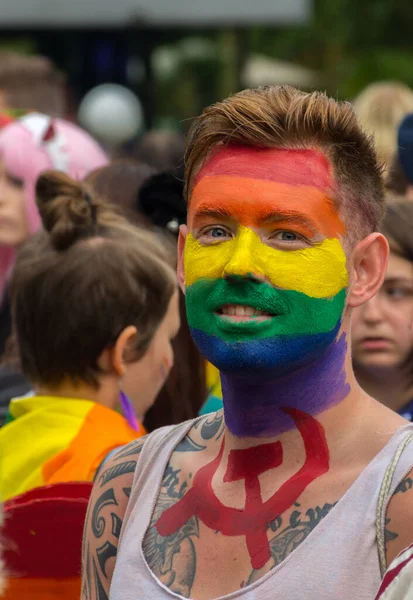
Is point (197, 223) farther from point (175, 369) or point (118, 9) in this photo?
point (118, 9)

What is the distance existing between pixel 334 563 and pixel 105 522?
1.99 ft

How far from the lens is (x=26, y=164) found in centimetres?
615

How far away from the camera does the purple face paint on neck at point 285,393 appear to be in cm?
238

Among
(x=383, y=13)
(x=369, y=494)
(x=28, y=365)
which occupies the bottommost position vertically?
(x=383, y=13)

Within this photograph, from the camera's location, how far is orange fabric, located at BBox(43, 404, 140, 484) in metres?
3.24

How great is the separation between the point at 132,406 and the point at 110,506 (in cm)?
112

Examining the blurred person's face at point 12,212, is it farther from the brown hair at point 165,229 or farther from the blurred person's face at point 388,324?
the blurred person's face at point 388,324

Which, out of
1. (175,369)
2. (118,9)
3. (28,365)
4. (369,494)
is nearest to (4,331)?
(175,369)

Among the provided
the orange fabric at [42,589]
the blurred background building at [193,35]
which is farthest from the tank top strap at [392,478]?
the blurred background building at [193,35]

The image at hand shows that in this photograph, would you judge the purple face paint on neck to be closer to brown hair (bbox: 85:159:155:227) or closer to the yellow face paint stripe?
the yellow face paint stripe

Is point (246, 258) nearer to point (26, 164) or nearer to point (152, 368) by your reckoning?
point (152, 368)

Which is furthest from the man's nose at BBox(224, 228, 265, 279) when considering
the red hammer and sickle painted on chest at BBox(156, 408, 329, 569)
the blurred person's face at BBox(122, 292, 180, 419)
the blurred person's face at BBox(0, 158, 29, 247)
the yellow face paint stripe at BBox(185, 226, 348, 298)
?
the blurred person's face at BBox(0, 158, 29, 247)

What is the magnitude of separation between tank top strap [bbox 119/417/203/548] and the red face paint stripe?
0.60 metres

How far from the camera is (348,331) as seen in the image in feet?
8.13
